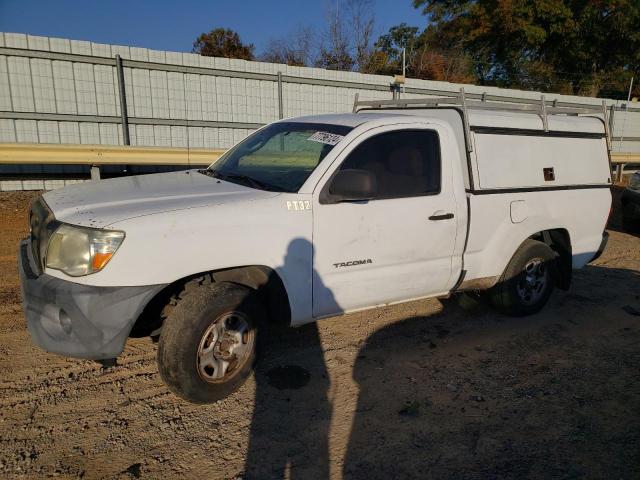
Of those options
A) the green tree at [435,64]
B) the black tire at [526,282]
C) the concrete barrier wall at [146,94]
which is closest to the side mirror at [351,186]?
the black tire at [526,282]

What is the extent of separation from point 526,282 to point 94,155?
7280 mm

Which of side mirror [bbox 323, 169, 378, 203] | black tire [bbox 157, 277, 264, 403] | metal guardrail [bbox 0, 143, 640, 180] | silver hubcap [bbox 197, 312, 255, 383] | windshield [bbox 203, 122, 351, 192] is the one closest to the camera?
black tire [bbox 157, 277, 264, 403]

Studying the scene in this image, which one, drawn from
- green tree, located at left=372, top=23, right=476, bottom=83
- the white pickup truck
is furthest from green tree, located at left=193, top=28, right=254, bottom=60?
the white pickup truck

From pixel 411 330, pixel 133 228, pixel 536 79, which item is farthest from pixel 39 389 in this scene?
pixel 536 79

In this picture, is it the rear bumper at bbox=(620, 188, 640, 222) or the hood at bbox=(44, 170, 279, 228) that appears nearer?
the hood at bbox=(44, 170, 279, 228)

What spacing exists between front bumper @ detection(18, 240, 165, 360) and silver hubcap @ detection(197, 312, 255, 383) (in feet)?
1.60

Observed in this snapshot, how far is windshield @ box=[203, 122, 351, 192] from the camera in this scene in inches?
148

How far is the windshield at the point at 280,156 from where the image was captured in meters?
3.75

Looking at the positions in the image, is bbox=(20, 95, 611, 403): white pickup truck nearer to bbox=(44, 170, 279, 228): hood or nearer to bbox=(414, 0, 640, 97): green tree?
bbox=(44, 170, 279, 228): hood

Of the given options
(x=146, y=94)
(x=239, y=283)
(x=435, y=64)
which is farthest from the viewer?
(x=435, y=64)

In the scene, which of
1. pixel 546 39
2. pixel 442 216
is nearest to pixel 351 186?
pixel 442 216

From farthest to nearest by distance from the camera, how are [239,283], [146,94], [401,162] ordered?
[146,94] → [401,162] → [239,283]

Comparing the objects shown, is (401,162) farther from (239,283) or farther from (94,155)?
(94,155)

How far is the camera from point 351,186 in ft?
11.7
